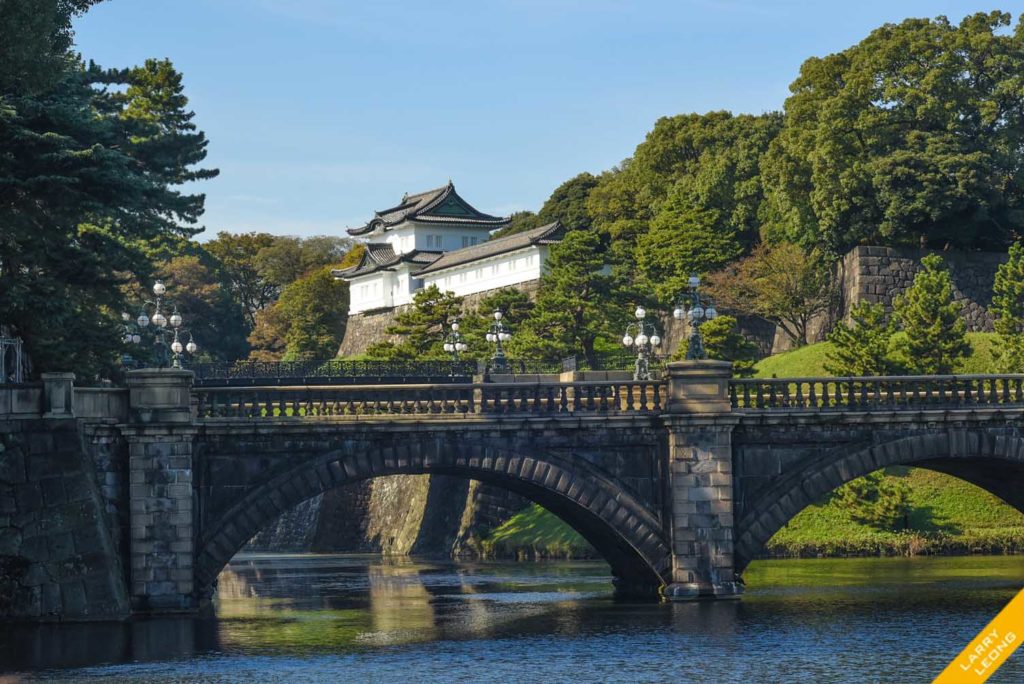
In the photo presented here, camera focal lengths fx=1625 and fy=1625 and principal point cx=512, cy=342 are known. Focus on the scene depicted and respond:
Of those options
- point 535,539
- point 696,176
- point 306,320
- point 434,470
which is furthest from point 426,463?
point 306,320

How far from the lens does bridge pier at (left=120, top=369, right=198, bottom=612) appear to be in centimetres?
4656

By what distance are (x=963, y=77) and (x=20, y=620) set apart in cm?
6929

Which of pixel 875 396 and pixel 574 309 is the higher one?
pixel 574 309

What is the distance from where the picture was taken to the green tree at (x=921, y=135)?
3706 inches

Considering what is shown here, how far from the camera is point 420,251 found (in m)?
152

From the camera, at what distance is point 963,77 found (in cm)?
9544

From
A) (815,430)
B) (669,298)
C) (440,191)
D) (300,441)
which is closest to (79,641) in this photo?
(300,441)

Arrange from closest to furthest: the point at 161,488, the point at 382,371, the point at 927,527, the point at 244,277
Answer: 1. the point at 161,488
2. the point at 927,527
3. the point at 382,371
4. the point at 244,277

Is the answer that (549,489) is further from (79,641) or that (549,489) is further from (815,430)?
(79,641)

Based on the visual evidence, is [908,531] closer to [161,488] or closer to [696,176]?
[161,488]

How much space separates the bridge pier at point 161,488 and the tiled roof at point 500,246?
7996cm

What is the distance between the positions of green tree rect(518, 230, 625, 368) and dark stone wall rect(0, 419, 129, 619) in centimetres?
5456

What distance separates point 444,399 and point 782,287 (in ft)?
194

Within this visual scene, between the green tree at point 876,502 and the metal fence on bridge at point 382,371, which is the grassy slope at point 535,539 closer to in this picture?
the metal fence on bridge at point 382,371
